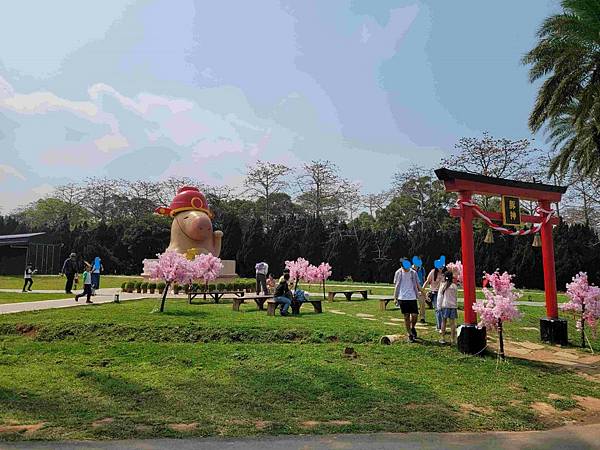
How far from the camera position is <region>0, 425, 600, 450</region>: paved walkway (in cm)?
422

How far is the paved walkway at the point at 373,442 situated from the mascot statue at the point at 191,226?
22.6 metres

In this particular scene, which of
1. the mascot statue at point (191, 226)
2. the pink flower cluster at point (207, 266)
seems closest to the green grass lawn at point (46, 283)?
the mascot statue at point (191, 226)

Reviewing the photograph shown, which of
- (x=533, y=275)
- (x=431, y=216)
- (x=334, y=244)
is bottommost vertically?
(x=533, y=275)

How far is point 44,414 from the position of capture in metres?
5.12

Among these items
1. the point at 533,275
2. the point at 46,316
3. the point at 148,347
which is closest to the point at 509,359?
the point at 148,347

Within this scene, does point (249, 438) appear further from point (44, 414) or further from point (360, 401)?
point (44, 414)

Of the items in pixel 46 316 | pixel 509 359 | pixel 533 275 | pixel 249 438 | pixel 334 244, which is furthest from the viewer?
pixel 334 244

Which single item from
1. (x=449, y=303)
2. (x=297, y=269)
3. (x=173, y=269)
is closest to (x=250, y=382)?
(x=449, y=303)

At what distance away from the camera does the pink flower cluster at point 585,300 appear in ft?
32.0

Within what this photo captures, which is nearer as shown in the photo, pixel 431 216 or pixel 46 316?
pixel 46 316

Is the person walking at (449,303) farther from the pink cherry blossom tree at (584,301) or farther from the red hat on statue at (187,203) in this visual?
the red hat on statue at (187,203)

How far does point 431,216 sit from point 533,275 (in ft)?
46.4

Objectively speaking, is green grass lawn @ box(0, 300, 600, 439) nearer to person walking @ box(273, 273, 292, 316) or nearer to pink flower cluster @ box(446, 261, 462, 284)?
pink flower cluster @ box(446, 261, 462, 284)

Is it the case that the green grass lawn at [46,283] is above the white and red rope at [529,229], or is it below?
below
